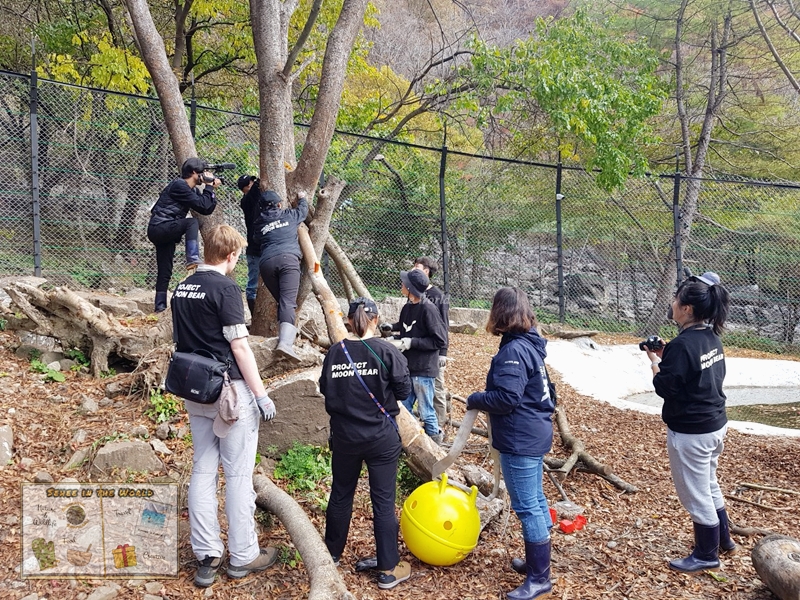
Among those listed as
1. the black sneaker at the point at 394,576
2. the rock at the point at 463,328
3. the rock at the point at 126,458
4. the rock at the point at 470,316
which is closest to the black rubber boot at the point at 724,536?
the black sneaker at the point at 394,576

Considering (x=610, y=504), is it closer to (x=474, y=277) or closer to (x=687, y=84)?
(x=474, y=277)

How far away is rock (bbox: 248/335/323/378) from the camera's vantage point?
4.96m

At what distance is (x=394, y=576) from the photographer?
3.44 m

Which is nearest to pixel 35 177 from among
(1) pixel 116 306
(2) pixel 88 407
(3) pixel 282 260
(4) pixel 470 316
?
(1) pixel 116 306

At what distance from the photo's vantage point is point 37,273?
744 cm

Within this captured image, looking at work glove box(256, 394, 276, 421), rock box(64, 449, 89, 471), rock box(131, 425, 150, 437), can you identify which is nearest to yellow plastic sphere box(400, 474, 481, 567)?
work glove box(256, 394, 276, 421)

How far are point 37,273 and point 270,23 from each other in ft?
14.0

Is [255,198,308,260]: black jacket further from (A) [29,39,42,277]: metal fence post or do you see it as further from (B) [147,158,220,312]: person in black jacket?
(A) [29,39,42,277]: metal fence post

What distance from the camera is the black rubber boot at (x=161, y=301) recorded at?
600 cm

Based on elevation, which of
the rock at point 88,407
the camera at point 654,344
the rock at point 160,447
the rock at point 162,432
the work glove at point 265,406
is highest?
the camera at point 654,344

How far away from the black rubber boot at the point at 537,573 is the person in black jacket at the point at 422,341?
1.94 m

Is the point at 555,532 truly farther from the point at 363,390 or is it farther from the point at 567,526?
the point at 363,390

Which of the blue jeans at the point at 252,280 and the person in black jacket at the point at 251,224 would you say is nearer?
the person in black jacket at the point at 251,224

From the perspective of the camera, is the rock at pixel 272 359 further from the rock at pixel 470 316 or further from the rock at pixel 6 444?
the rock at pixel 470 316
